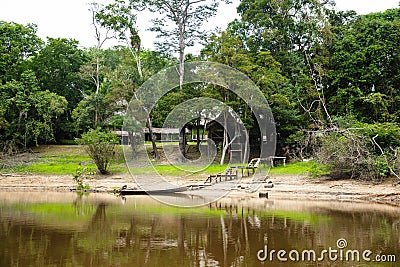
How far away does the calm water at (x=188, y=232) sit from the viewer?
369 inches

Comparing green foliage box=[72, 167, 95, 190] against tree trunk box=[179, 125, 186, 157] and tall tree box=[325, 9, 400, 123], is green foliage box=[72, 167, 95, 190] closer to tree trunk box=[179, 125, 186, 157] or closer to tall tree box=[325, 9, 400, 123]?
tree trunk box=[179, 125, 186, 157]

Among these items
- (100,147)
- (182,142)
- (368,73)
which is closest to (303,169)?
(368,73)

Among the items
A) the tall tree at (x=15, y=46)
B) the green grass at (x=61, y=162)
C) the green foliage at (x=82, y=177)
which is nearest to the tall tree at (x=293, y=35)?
the green grass at (x=61, y=162)

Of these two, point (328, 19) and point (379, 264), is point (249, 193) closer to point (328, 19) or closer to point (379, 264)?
point (379, 264)

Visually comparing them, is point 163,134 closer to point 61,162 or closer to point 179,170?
point 61,162

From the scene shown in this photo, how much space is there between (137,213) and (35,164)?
52.0 feet

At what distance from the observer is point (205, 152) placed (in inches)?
1342

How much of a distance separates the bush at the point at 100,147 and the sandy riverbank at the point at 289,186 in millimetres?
853

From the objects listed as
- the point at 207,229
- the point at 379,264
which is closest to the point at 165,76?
the point at 207,229

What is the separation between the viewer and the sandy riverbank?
18.9 meters

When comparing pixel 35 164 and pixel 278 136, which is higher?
pixel 278 136

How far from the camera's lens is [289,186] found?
71.5ft

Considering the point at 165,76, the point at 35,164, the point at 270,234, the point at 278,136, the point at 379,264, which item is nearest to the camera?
the point at 379,264

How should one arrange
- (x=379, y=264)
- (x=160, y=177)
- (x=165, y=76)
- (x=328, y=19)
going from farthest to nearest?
(x=328, y=19), (x=165, y=76), (x=160, y=177), (x=379, y=264)
